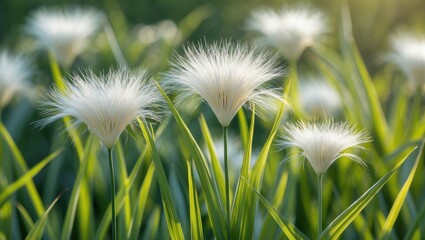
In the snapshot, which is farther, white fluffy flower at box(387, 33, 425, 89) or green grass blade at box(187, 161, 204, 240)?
white fluffy flower at box(387, 33, 425, 89)

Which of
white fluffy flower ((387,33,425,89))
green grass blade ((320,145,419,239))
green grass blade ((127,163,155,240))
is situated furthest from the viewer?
white fluffy flower ((387,33,425,89))

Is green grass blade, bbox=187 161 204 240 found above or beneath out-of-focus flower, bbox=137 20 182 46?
beneath

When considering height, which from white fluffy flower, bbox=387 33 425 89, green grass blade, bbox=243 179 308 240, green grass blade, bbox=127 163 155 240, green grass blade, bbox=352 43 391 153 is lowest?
green grass blade, bbox=243 179 308 240

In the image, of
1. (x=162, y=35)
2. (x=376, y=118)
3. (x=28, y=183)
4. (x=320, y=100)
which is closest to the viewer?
(x=28, y=183)

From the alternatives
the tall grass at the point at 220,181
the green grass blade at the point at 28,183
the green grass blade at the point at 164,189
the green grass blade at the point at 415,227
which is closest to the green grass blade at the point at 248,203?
the tall grass at the point at 220,181

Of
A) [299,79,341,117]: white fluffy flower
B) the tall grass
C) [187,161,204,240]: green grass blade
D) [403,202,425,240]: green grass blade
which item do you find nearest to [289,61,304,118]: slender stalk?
the tall grass

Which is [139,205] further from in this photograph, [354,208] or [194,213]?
[354,208]

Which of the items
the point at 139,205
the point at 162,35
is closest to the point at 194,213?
the point at 139,205

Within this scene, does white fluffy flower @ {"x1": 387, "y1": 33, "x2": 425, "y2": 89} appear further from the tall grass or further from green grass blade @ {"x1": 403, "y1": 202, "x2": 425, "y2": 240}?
green grass blade @ {"x1": 403, "y1": 202, "x2": 425, "y2": 240}
